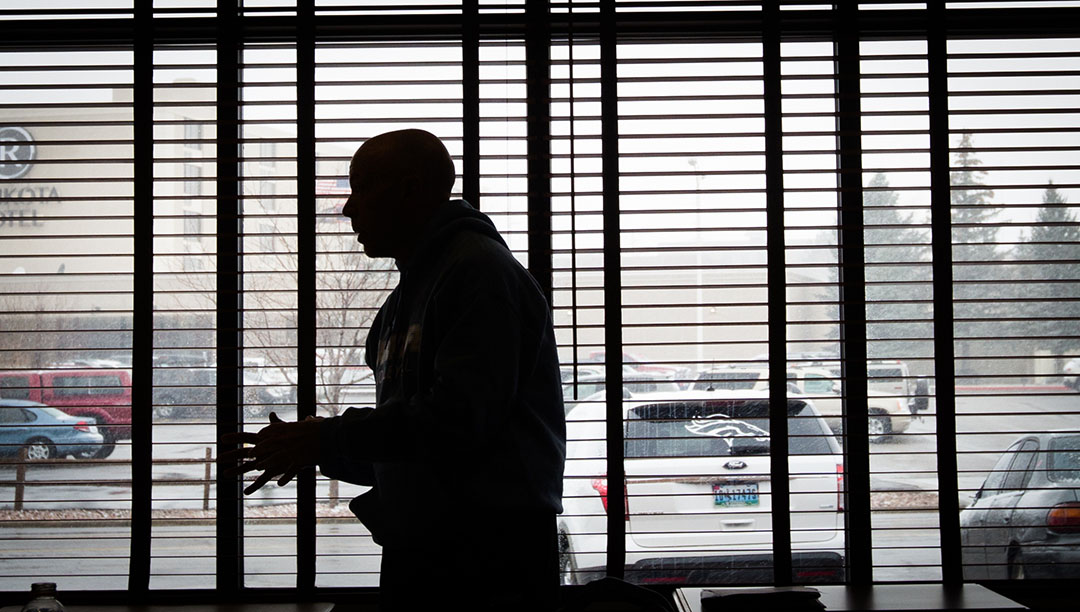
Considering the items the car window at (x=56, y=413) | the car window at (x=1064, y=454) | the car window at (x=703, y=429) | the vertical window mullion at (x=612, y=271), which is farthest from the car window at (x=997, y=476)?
the car window at (x=56, y=413)

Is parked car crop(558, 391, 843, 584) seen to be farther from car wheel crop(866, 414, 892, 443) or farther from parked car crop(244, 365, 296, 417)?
parked car crop(244, 365, 296, 417)

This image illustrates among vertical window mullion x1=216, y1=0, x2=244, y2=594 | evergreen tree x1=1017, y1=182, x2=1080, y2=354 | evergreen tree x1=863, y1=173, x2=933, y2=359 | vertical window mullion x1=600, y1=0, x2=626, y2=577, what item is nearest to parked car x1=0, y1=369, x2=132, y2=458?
vertical window mullion x1=216, y1=0, x2=244, y2=594

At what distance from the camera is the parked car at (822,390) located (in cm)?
290

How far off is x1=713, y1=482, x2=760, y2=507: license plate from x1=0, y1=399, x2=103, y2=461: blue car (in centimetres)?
194

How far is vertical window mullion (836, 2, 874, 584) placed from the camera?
112 inches

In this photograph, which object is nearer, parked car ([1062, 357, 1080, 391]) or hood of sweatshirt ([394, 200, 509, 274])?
hood of sweatshirt ([394, 200, 509, 274])

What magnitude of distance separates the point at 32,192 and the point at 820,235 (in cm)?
249

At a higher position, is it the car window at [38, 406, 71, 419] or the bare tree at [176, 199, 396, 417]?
the bare tree at [176, 199, 396, 417]

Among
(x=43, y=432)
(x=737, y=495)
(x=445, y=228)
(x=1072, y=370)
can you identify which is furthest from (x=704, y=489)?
(x=43, y=432)

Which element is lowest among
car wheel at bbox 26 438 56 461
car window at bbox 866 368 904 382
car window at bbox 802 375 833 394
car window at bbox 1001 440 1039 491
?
car window at bbox 1001 440 1039 491

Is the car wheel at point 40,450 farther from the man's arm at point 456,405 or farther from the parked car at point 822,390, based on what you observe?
the parked car at point 822,390

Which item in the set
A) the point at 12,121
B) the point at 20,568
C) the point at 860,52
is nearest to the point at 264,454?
the point at 20,568

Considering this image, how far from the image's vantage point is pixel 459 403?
1694 mm

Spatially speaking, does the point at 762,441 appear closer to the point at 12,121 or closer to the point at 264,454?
the point at 264,454
